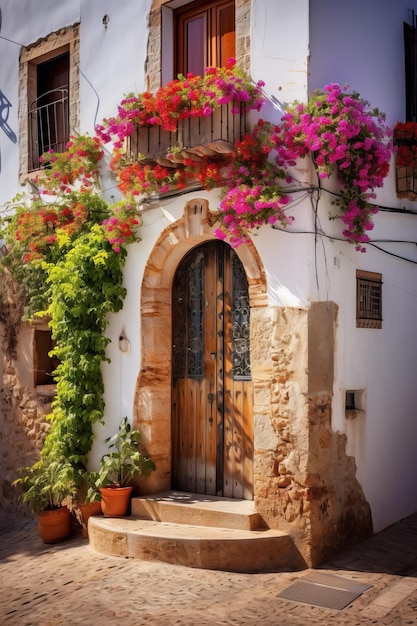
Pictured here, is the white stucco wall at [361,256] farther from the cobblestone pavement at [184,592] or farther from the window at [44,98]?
the window at [44,98]

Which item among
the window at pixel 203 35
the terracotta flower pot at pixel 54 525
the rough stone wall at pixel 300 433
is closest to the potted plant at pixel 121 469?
the terracotta flower pot at pixel 54 525

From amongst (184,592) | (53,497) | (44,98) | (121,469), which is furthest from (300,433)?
(44,98)

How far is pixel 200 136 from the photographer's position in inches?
258

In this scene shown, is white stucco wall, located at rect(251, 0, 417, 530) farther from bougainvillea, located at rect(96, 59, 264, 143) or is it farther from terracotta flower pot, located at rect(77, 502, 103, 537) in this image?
terracotta flower pot, located at rect(77, 502, 103, 537)

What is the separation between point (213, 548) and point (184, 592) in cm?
52

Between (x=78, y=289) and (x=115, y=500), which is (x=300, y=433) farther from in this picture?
(x=78, y=289)

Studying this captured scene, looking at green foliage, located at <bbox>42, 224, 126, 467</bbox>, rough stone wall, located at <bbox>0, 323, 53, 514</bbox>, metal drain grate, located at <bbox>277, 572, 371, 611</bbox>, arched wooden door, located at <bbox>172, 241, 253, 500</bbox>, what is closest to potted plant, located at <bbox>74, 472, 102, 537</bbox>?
green foliage, located at <bbox>42, 224, 126, 467</bbox>

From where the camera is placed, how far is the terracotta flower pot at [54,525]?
24.2 ft

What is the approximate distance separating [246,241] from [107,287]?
68.7 inches

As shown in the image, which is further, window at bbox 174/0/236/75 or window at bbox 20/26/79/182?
window at bbox 20/26/79/182

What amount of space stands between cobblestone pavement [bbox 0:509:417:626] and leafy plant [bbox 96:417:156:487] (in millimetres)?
731

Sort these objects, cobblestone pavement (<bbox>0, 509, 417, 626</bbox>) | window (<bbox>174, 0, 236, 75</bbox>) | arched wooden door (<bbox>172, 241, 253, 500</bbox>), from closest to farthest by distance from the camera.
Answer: cobblestone pavement (<bbox>0, 509, 417, 626</bbox>), arched wooden door (<bbox>172, 241, 253, 500</bbox>), window (<bbox>174, 0, 236, 75</bbox>)

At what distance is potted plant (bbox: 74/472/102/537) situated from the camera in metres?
7.15

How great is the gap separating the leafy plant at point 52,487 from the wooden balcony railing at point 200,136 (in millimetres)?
3355
